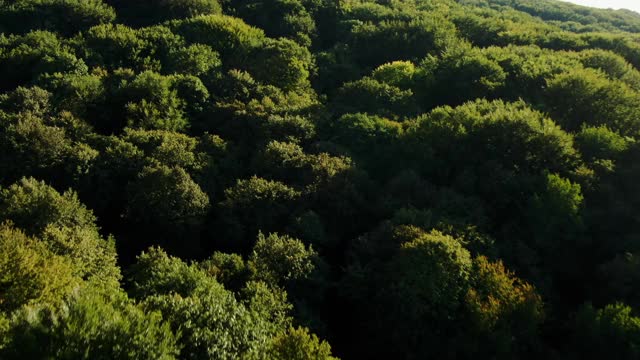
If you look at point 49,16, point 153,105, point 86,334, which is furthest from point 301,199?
point 49,16

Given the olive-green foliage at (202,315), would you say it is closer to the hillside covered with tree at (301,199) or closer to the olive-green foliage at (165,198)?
the hillside covered with tree at (301,199)

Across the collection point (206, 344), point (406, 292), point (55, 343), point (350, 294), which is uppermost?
point (55, 343)

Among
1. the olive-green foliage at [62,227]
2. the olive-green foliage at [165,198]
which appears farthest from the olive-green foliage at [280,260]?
the olive-green foliage at [62,227]

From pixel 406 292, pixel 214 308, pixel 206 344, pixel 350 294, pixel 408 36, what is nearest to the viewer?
pixel 206 344

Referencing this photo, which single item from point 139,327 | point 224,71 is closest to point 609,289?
point 139,327

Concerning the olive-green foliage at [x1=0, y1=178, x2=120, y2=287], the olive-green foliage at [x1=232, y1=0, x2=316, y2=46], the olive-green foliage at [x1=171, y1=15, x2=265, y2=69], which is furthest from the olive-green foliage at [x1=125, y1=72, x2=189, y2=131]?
the olive-green foliage at [x1=232, y1=0, x2=316, y2=46]

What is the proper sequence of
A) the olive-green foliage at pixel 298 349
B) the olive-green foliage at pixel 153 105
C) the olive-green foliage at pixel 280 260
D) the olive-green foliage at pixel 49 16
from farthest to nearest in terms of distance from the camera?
1. the olive-green foliage at pixel 49 16
2. the olive-green foliage at pixel 153 105
3. the olive-green foliage at pixel 280 260
4. the olive-green foliage at pixel 298 349

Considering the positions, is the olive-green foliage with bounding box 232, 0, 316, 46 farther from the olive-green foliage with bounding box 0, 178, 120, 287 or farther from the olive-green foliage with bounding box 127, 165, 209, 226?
the olive-green foliage with bounding box 0, 178, 120, 287

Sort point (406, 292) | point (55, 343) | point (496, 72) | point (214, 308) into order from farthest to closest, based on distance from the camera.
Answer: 1. point (496, 72)
2. point (406, 292)
3. point (214, 308)
4. point (55, 343)

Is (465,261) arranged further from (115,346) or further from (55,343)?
(55,343)
